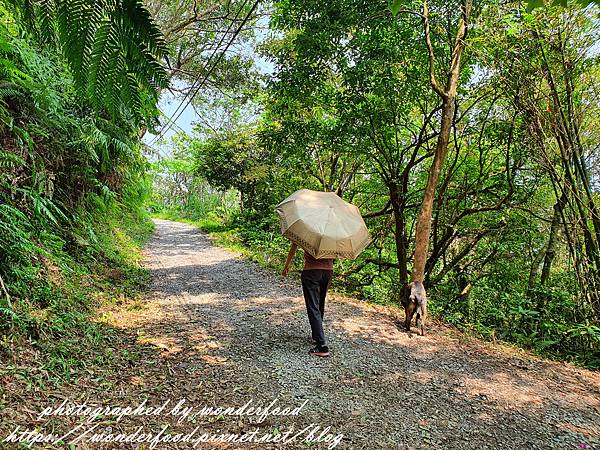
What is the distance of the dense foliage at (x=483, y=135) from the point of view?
18.6ft

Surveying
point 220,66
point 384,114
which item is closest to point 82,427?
point 384,114

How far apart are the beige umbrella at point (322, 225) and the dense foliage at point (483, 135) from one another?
271 cm

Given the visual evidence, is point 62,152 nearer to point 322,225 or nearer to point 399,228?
point 322,225

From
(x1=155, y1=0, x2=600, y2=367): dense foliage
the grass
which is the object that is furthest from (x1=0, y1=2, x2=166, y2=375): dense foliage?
(x1=155, y1=0, x2=600, y2=367): dense foliage

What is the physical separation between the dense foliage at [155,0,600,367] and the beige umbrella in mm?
2708

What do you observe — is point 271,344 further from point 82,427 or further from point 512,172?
point 512,172

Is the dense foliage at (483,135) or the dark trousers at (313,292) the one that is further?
the dense foliage at (483,135)

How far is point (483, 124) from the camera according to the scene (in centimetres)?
688

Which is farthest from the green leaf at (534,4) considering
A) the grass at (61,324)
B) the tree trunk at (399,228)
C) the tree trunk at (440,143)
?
the tree trunk at (399,228)

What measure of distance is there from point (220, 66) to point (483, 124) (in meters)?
8.81

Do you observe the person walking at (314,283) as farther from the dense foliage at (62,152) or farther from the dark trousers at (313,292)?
the dense foliage at (62,152)

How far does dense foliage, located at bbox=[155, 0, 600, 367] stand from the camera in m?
5.66

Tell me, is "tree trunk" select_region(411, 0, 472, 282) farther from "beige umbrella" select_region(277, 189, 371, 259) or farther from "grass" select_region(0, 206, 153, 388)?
"grass" select_region(0, 206, 153, 388)

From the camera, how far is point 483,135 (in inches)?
286
